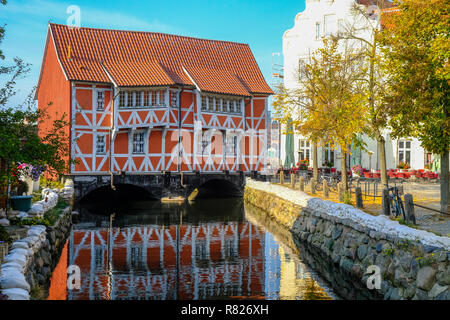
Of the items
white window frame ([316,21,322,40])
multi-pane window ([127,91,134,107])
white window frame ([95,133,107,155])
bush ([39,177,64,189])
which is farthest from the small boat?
white window frame ([316,21,322,40])

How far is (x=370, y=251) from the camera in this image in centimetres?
1092

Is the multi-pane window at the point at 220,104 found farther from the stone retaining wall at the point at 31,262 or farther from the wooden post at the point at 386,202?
the wooden post at the point at 386,202

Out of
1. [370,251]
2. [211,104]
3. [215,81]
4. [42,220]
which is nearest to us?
[370,251]

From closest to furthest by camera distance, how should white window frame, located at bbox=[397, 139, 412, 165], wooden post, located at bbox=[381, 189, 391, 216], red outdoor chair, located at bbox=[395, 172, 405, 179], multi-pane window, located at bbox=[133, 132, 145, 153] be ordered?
1. wooden post, located at bbox=[381, 189, 391, 216]
2. multi-pane window, located at bbox=[133, 132, 145, 153]
3. red outdoor chair, located at bbox=[395, 172, 405, 179]
4. white window frame, located at bbox=[397, 139, 412, 165]

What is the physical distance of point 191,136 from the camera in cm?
3136

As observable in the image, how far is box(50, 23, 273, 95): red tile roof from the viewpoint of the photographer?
2983cm

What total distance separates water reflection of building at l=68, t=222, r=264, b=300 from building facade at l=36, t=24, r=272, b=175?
11.0 meters

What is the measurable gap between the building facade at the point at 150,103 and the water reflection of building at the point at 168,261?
36.1 ft

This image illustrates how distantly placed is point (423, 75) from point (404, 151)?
77.1ft

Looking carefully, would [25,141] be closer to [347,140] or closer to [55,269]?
[55,269]

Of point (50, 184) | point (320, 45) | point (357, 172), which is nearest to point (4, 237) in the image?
point (50, 184)

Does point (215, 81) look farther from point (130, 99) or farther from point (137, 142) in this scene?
point (137, 142)

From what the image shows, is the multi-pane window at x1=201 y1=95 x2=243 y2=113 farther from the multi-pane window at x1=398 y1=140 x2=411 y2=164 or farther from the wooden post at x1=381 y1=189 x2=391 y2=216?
the wooden post at x1=381 y1=189 x2=391 y2=216
